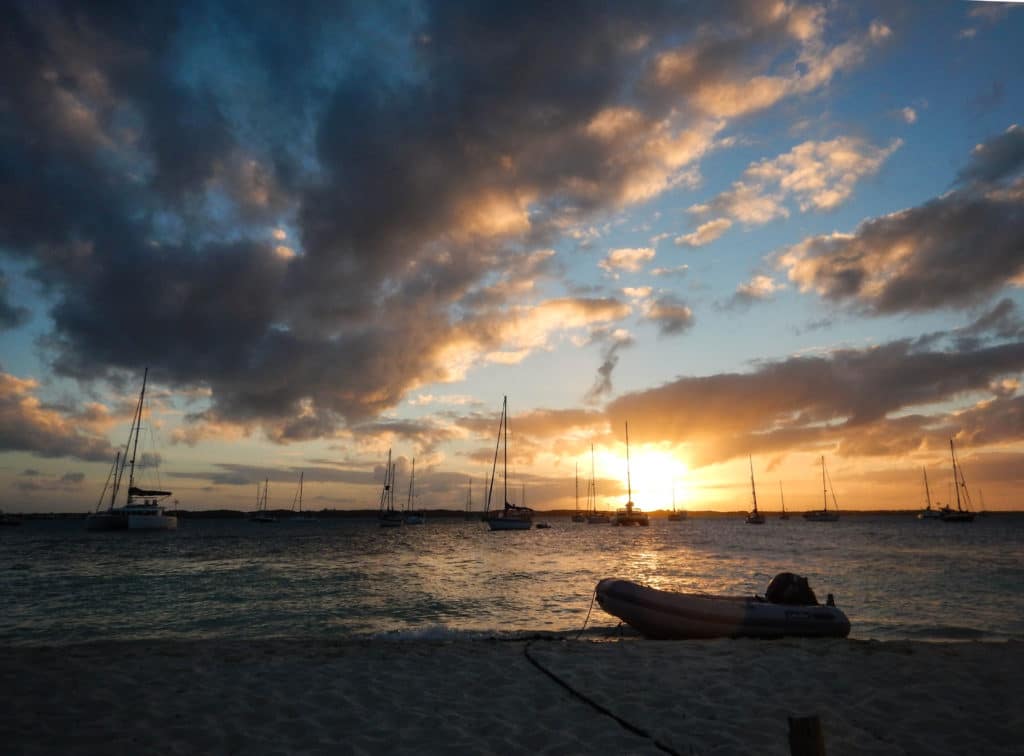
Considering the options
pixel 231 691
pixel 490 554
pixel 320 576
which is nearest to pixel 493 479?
pixel 490 554

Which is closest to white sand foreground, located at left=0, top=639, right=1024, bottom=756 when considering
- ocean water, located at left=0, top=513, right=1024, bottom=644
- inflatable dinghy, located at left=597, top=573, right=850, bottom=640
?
inflatable dinghy, located at left=597, top=573, right=850, bottom=640

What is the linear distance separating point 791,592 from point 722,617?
85.2 inches

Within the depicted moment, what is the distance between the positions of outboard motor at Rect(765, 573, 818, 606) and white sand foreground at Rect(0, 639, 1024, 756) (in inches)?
88.3

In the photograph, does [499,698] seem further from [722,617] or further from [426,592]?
[426,592]

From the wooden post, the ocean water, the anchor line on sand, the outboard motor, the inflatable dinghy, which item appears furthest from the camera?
the ocean water

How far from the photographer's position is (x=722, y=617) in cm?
1273

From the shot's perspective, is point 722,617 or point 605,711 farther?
point 722,617

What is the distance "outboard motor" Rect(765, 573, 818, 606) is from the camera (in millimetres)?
13477

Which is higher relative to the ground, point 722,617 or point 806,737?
point 806,737

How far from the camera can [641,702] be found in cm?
756

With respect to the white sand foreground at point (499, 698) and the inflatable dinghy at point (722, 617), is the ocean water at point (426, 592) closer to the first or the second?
the inflatable dinghy at point (722, 617)

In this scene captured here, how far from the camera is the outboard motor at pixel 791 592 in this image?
13477 millimetres

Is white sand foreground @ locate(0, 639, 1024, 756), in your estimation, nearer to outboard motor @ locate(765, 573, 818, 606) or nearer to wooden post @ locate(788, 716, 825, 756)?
outboard motor @ locate(765, 573, 818, 606)

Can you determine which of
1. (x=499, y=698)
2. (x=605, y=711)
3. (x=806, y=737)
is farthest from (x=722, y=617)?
(x=806, y=737)
